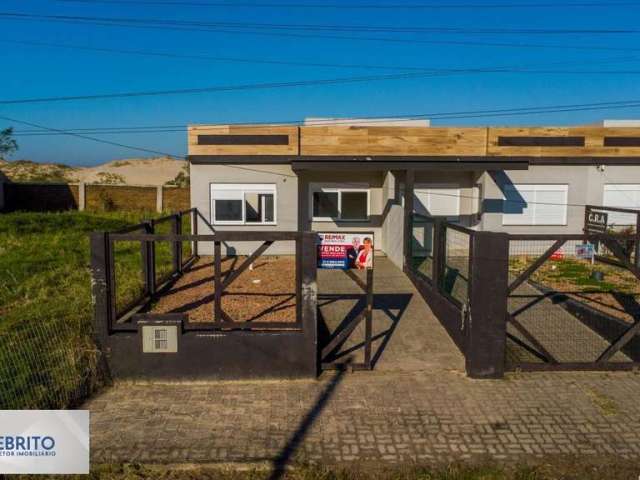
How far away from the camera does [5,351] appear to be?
289 inches

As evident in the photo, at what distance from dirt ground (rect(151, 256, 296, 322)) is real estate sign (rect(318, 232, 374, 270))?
1929 mm

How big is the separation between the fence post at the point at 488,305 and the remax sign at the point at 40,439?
4724mm

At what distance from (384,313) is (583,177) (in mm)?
10732

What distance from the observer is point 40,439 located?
420cm

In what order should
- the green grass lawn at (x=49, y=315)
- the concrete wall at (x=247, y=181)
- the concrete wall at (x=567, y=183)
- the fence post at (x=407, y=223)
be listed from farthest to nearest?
the concrete wall at (x=567, y=183) < the concrete wall at (x=247, y=181) < the fence post at (x=407, y=223) < the green grass lawn at (x=49, y=315)

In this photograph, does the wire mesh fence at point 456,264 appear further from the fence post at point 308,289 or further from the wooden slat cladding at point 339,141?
the wooden slat cladding at point 339,141

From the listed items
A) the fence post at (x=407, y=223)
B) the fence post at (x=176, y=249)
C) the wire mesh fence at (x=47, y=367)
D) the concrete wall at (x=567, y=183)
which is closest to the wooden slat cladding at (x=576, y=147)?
the concrete wall at (x=567, y=183)

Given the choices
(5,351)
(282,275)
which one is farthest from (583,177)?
(5,351)

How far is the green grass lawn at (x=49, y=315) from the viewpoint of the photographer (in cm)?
630

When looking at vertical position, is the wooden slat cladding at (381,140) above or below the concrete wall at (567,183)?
above

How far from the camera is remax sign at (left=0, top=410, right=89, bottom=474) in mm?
4191

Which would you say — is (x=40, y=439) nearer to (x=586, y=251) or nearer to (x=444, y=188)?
(x=586, y=251)

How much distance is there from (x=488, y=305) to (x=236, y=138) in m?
11.1

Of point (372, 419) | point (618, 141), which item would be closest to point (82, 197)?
point (618, 141)
